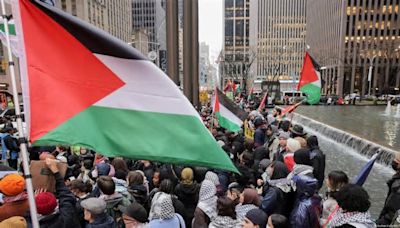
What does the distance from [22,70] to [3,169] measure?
3069 mm

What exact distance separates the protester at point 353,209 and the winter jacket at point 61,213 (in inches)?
101

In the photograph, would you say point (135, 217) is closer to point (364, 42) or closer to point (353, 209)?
point (353, 209)

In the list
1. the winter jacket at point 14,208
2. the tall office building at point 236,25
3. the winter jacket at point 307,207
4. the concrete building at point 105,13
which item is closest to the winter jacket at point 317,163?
the winter jacket at point 307,207

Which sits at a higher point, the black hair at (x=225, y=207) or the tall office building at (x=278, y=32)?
the tall office building at (x=278, y=32)

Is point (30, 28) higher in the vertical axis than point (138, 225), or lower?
higher

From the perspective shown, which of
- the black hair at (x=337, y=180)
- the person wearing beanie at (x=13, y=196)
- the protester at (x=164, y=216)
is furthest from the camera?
the black hair at (x=337, y=180)

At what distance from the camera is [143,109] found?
312 cm

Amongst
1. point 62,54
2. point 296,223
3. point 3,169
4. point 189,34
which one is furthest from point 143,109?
point 189,34

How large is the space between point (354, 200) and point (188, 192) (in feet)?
7.40

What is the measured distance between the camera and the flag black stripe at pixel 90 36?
9.57 feet

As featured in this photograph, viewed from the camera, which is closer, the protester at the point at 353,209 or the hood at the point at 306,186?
the protester at the point at 353,209

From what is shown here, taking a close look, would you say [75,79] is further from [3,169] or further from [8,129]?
[8,129]

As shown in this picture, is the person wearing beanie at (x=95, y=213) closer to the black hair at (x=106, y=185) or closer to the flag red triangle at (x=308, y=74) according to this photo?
the black hair at (x=106, y=185)

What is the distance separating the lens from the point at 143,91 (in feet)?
10.2
